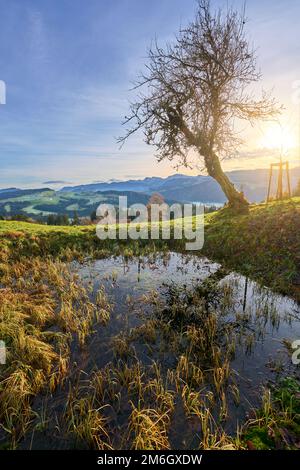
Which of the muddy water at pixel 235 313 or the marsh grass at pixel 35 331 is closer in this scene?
the marsh grass at pixel 35 331

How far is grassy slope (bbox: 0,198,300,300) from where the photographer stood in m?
14.4

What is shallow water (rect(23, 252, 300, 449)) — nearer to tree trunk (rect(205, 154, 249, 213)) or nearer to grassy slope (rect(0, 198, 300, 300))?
grassy slope (rect(0, 198, 300, 300))

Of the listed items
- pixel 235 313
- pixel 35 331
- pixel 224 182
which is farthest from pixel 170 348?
pixel 224 182

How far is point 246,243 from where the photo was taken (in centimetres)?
1825

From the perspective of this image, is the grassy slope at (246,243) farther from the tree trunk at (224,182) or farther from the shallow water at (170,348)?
the tree trunk at (224,182)

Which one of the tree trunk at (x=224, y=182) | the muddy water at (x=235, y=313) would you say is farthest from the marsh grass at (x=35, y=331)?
the tree trunk at (x=224, y=182)

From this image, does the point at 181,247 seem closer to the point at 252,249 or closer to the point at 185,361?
the point at 252,249

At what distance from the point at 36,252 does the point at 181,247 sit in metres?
10.9

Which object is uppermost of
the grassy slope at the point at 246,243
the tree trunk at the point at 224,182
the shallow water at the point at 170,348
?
the tree trunk at the point at 224,182

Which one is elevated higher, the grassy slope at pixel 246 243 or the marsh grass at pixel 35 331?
the grassy slope at pixel 246 243

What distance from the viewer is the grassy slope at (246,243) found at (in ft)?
47.1

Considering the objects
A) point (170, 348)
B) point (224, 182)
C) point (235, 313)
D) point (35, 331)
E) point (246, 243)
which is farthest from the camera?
point (224, 182)

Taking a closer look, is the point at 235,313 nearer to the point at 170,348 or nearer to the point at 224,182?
the point at 170,348
